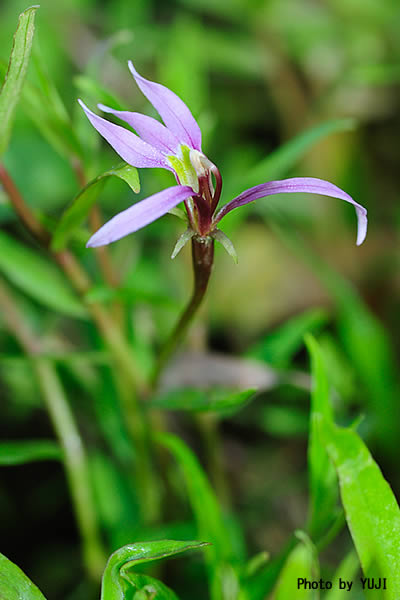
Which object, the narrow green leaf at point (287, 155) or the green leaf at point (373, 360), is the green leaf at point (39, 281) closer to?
the narrow green leaf at point (287, 155)

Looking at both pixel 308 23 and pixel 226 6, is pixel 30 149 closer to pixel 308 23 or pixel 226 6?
pixel 226 6

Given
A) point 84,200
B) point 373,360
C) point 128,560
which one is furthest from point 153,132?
point 373,360

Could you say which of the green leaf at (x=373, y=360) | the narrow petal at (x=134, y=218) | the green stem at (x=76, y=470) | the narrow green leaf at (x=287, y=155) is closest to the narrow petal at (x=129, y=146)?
the narrow petal at (x=134, y=218)

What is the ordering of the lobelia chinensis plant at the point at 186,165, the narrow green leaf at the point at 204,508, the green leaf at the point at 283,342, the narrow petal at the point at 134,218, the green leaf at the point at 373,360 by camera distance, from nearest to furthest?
the narrow petal at the point at 134,218 → the lobelia chinensis plant at the point at 186,165 → the narrow green leaf at the point at 204,508 → the green leaf at the point at 283,342 → the green leaf at the point at 373,360

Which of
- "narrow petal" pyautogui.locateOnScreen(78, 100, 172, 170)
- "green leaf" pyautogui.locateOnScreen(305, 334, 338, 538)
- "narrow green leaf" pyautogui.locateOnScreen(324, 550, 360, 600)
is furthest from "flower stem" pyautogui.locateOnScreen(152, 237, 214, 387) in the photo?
"narrow green leaf" pyautogui.locateOnScreen(324, 550, 360, 600)

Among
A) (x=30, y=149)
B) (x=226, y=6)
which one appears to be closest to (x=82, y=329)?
(x=30, y=149)

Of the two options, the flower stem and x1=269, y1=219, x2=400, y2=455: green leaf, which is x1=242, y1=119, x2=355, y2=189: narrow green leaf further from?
x1=269, y1=219, x2=400, y2=455: green leaf

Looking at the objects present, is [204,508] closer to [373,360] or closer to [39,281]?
[39,281]
